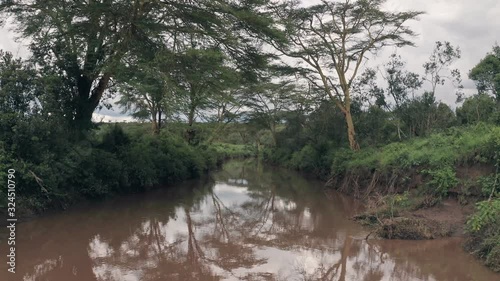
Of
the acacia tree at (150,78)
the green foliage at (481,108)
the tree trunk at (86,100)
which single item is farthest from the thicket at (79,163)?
the green foliage at (481,108)

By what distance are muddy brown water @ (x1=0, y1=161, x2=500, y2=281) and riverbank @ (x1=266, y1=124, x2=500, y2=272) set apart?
38 centimetres

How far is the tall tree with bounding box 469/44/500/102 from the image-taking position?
59.2 feet

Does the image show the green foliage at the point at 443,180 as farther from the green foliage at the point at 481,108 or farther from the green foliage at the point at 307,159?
the green foliage at the point at 307,159

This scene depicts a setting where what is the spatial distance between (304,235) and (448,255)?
10.1 ft

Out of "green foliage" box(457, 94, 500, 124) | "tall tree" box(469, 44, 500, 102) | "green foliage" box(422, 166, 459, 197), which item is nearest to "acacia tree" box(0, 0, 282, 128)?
"green foliage" box(422, 166, 459, 197)

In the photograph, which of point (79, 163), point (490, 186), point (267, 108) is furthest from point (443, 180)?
point (267, 108)

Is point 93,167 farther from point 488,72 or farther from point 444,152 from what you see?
point 488,72

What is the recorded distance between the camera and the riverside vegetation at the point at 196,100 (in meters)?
9.87

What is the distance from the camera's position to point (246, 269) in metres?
7.14

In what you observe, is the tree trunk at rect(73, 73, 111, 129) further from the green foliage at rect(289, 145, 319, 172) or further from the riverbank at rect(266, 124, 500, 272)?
the green foliage at rect(289, 145, 319, 172)

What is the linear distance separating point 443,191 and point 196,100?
10657mm

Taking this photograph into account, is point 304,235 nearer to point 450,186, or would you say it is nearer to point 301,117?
point 450,186

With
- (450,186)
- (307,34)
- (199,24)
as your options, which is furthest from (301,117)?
(450,186)

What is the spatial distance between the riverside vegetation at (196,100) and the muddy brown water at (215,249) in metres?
0.65
